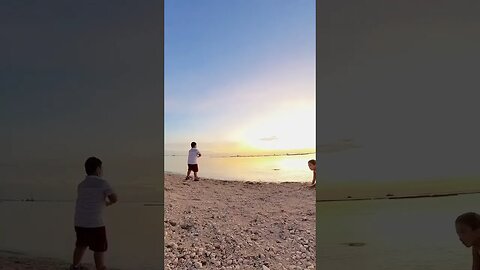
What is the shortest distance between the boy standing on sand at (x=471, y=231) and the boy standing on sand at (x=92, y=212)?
7.49 feet

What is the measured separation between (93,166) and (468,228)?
8.36 ft

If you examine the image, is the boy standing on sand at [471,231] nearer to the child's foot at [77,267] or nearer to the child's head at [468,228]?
the child's head at [468,228]

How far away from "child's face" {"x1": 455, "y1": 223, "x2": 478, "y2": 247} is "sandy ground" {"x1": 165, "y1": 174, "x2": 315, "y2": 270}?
3.99 feet

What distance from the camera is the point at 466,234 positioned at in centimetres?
252

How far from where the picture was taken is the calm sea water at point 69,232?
2.97 meters

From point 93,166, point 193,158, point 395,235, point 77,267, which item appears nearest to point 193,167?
point 193,158

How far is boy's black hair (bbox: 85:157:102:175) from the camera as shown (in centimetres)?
295

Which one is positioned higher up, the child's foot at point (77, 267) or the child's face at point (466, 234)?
the child's face at point (466, 234)

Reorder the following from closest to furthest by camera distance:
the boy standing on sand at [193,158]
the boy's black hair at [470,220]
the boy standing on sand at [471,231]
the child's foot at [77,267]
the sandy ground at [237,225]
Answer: the boy standing on sand at [471,231] < the boy's black hair at [470,220] < the child's foot at [77,267] < the sandy ground at [237,225] < the boy standing on sand at [193,158]

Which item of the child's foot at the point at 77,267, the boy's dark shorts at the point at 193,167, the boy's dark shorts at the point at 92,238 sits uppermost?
the boy's dark shorts at the point at 193,167

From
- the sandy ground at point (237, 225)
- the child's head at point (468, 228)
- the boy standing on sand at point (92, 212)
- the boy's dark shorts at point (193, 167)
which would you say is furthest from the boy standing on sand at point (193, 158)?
the child's head at point (468, 228)

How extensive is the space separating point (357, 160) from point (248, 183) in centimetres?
271

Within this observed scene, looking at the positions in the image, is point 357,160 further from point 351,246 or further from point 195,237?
point 195,237

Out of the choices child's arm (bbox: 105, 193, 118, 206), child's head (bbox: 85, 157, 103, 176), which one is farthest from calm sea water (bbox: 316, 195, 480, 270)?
child's head (bbox: 85, 157, 103, 176)
